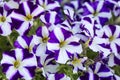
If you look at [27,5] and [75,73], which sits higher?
[27,5]

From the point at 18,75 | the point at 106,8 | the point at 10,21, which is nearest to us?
Answer: the point at 18,75

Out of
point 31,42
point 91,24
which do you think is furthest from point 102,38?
point 31,42

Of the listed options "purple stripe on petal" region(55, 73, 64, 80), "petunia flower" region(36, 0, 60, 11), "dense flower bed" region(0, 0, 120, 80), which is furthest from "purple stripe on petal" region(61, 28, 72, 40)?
"petunia flower" region(36, 0, 60, 11)

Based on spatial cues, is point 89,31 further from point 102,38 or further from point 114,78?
point 114,78

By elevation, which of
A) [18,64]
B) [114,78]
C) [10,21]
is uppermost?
[10,21]

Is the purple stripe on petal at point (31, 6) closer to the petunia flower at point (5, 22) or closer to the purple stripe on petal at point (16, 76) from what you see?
the petunia flower at point (5, 22)

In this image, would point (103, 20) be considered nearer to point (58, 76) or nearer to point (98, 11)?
point (98, 11)

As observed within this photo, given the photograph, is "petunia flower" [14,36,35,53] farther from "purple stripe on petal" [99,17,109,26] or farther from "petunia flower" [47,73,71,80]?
"purple stripe on petal" [99,17,109,26]
